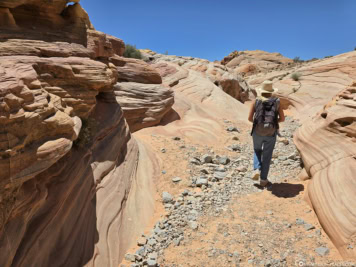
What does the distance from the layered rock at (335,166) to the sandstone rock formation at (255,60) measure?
30694mm

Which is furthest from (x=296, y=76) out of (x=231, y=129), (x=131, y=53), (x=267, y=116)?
(x=267, y=116)

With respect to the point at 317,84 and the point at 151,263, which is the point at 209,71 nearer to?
the point at 317,84

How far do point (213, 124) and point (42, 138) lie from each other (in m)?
8.51

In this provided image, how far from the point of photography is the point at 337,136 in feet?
16.9

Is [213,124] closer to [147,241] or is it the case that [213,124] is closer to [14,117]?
[147,241]

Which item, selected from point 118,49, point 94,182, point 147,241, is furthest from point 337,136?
point 118,49

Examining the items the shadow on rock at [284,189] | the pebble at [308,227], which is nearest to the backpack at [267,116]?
the shadow on rock at [284,189]

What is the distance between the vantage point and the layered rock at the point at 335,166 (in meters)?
3.77

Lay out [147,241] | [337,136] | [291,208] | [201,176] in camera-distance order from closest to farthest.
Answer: [147,241], [291,208], [337,136], [201,176]

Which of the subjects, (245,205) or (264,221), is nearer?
(264,221)

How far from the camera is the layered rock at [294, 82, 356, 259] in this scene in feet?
12.4

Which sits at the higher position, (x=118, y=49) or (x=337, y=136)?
(x=118, y=49)

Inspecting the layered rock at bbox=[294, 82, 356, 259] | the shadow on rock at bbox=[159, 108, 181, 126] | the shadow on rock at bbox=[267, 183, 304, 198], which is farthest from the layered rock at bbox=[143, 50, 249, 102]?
the shadow on rock at bbox=[267, 183, 304, 198]

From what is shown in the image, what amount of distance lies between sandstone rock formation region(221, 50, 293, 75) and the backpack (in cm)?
3136
